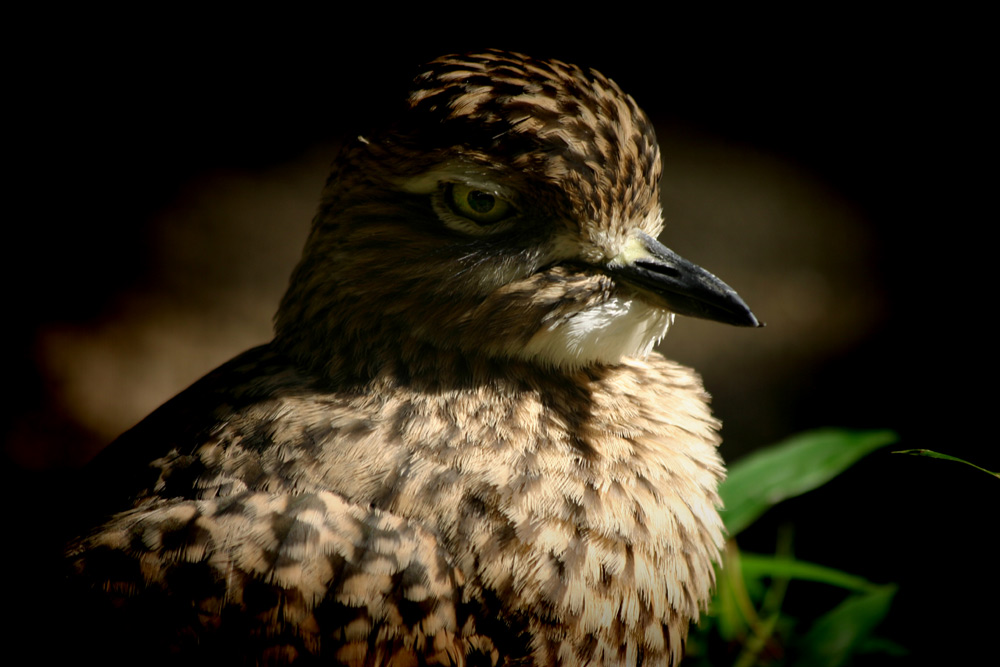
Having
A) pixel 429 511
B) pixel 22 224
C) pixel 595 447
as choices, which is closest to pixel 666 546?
pixel 595 447

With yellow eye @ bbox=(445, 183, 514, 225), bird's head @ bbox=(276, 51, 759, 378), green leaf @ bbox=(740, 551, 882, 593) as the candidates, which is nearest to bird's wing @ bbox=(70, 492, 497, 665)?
bird's head @ bbox=(276, 51, 759, 378)

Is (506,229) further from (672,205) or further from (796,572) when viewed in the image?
(672,205)

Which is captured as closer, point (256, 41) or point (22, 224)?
point (22, 224)

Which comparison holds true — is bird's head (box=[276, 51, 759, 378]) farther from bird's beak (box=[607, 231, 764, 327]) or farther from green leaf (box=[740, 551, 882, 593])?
green leaf (box=[740, 551, 882, 593])

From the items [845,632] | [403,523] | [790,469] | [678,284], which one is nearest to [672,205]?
[790,469]

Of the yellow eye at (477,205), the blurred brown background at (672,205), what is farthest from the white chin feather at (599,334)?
the blurred brown background at (672,205)

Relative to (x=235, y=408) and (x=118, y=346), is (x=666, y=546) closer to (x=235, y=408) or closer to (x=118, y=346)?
(x=235, y=408)
